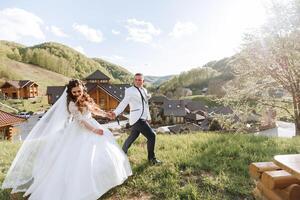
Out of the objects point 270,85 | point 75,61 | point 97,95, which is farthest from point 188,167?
point 75,61

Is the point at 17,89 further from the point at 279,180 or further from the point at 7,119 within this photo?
the point at 279,180

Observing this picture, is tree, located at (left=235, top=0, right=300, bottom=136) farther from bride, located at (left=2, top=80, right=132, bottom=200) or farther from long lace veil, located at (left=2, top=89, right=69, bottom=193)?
long lace veil, located at (left=2, top=89, right=69, bottom=193)

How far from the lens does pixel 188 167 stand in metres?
6.15

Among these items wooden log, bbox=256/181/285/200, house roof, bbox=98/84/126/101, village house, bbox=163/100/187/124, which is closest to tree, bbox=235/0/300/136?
wooden log, bbox=256/181/285/200

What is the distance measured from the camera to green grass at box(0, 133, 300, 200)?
4977mm

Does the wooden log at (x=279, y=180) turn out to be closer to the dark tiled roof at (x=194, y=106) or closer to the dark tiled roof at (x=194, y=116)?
the dark tiled roof at (x=194, y=116)

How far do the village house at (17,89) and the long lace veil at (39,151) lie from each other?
8280cm

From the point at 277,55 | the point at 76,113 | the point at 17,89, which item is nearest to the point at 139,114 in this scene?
the point at 76,113

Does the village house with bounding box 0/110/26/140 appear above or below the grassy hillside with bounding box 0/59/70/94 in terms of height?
below

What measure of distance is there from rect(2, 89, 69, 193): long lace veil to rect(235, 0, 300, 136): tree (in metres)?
13.6

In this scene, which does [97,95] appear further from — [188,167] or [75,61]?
[75,61]

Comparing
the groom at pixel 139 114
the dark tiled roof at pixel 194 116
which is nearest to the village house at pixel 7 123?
the groom at pixel 139 114

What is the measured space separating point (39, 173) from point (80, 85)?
1.90m

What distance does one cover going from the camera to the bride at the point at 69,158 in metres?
4.72
